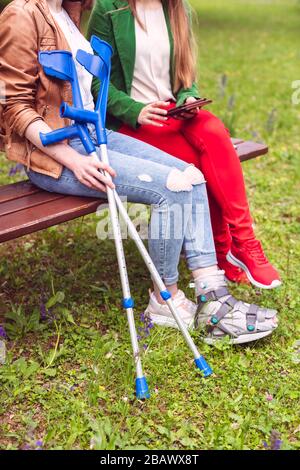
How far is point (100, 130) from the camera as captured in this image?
2727mm

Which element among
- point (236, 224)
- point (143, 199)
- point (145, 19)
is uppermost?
point (145, 19)

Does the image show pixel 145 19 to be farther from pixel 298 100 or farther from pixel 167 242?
pixel 298 100

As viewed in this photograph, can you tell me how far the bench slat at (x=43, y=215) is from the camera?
2.51 metres

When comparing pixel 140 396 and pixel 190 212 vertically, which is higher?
pixel 190 212

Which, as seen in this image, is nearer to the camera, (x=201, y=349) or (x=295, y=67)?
(x=201, y=349)

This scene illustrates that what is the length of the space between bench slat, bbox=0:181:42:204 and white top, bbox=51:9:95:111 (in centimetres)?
44

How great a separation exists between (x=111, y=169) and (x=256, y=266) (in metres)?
0.85

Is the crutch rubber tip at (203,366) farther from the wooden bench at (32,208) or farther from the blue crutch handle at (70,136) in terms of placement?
the blue crutch handle at (70,136)

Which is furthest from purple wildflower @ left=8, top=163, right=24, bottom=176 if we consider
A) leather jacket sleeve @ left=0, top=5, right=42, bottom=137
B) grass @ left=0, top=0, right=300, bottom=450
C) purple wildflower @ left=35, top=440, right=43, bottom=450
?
purple wildflower @ left=35, top=440, right=43, bottom=450

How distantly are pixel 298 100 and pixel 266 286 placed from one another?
4.08 metres

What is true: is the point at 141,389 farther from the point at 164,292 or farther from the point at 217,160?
the point at 217,160
